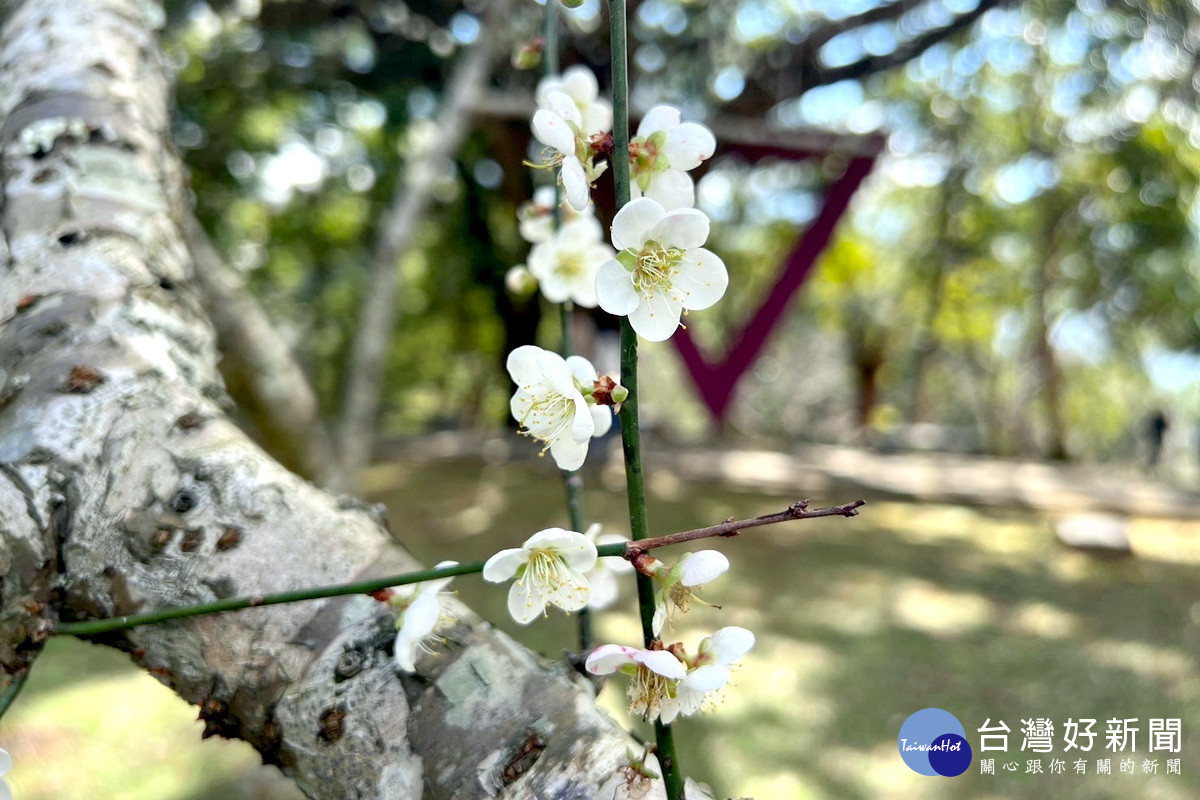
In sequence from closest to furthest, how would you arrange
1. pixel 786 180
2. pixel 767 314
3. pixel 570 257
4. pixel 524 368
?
pixel 524 368 < pixel 570 257 < pixel 767 314 < pixel 786 180

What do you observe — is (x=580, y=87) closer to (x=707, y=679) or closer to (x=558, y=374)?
(x=558, y=374)

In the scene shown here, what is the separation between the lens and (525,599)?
0.59 meters

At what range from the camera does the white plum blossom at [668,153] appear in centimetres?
61

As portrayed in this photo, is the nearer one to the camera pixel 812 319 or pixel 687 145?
pixel 687 145

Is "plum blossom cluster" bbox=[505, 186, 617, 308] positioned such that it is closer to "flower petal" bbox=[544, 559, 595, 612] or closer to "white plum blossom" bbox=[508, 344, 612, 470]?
Result: "white plum blossom" bbox=[508, 344, 612, 470]

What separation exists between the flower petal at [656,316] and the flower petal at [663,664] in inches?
8.2

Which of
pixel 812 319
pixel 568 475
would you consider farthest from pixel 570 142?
pixel 812 319

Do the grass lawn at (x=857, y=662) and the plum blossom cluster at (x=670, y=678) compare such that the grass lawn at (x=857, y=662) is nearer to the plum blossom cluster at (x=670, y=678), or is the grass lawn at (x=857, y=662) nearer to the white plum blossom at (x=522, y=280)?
the white plum blossom at (x=522, y=280)

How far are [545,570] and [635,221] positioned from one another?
0.84ft

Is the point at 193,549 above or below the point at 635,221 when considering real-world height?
below

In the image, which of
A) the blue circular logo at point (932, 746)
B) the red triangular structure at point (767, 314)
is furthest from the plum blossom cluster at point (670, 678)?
the red triangular structure at point (767, 314)

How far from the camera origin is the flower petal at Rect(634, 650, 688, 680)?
1.59 feet

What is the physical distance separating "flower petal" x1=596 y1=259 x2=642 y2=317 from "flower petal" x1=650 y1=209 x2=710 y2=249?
0.04m

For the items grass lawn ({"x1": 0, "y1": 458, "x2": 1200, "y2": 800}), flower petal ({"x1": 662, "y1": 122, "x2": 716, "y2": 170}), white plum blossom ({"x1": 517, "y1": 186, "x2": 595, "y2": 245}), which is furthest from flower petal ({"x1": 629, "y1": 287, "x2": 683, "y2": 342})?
grass lawn ({"x1": 0, "y1": 458, "x2": 1200, "y2": 800})
